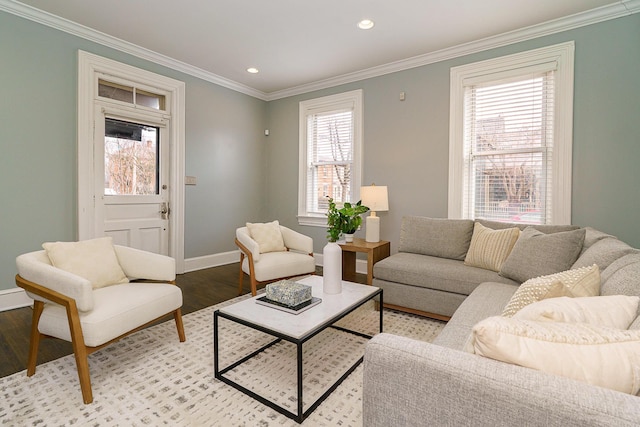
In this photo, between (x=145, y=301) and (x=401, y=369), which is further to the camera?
(x=145, y=301)

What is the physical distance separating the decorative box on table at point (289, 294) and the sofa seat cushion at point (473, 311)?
82cm

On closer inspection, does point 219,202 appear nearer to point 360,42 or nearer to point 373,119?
point 373,119

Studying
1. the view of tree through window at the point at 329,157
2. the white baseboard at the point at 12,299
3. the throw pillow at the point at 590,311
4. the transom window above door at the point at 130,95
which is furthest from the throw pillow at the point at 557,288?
the transom window above door at the point at 130,95

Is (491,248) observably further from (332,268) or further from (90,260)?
(90,260)

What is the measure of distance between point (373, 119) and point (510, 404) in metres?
3.98

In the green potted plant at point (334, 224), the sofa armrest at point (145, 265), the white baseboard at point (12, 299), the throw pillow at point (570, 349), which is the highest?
the green potted plant at point (334, 224)

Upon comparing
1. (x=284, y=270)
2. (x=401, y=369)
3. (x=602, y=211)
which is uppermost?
(x=602, y=211)

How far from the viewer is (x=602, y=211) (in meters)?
2.95

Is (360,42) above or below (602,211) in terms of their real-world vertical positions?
above

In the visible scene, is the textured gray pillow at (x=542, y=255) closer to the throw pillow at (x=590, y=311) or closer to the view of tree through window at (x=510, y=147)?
the view of tree through window at (x=510, y=147)

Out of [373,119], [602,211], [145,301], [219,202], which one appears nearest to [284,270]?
[145,301]

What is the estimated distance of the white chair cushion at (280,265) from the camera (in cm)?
312

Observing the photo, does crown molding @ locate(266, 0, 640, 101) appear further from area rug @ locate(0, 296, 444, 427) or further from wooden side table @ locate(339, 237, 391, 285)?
area rug @ locate(0, 296, 444, 427)

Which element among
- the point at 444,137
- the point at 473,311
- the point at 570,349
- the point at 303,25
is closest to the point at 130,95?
the point at 303,25
